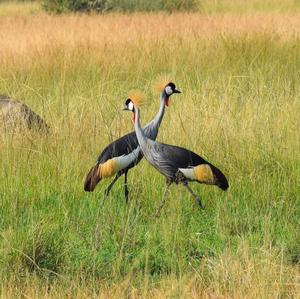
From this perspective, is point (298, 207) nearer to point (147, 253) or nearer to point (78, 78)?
point (147, 253)

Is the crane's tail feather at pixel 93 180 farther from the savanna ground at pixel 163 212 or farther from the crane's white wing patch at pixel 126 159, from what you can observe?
the savanna ground at pixel 163 212

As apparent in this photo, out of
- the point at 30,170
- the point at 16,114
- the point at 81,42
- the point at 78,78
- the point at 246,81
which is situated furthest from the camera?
the point at 81,42

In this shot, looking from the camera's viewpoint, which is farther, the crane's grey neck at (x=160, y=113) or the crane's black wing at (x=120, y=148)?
the crane's black wing at (x=120, y=148)

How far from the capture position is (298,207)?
16.3 feet

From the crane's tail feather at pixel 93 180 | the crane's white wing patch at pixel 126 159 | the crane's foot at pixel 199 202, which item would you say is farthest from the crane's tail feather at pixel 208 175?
the crane's tail feather at pixel 93 180

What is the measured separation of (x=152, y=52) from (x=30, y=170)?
5684 millimetres

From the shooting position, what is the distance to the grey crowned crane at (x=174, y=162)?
4082mm

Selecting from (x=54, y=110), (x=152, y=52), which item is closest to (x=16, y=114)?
(x=54, y=110)

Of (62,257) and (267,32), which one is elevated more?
(267,32)

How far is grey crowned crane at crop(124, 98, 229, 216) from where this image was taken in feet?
13.4

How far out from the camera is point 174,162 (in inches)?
165

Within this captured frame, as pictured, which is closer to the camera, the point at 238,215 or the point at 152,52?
the point at 238,215

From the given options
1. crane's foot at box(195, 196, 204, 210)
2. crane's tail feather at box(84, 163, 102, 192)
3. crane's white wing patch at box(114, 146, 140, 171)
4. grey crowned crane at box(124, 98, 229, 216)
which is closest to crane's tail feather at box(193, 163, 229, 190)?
grey crowned crane at box(124, 98, 229, 216)

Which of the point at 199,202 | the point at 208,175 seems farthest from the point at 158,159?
the point at 199,202
